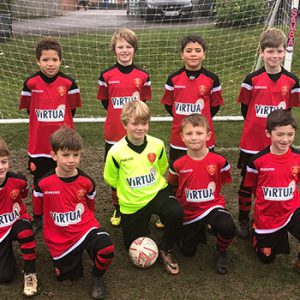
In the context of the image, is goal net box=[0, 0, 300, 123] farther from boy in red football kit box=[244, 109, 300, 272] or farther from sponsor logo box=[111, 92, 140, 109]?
boy in red football kit box=[244, 109, 300, 272]

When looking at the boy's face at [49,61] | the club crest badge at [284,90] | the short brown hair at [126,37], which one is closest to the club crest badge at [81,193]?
the boy's face at [49,61]

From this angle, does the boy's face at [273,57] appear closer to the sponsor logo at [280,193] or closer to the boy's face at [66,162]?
the sponsor logo at [280,193]

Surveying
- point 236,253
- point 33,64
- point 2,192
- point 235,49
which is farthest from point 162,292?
point 33,64

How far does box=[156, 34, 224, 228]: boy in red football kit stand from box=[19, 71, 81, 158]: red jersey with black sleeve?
1.00 meters

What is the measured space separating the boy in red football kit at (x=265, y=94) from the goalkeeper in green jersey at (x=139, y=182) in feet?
2.59

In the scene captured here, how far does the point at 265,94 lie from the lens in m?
3.74

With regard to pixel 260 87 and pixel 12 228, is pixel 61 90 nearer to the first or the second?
→ pixel 12 228

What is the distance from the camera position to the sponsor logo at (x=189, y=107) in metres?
3.86

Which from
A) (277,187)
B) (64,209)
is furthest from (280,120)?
(64,209)

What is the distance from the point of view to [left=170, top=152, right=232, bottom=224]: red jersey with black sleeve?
10.7ft

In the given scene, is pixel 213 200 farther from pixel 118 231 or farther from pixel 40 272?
pixel 40 272

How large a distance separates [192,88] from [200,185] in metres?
1.02

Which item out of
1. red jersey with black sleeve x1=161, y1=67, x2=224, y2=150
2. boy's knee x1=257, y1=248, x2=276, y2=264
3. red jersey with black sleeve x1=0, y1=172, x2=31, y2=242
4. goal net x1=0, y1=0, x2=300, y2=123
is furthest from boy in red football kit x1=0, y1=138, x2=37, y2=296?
goal net x1=0, y1=0, x2=300, y2=123

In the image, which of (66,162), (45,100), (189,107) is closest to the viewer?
(66,162)
